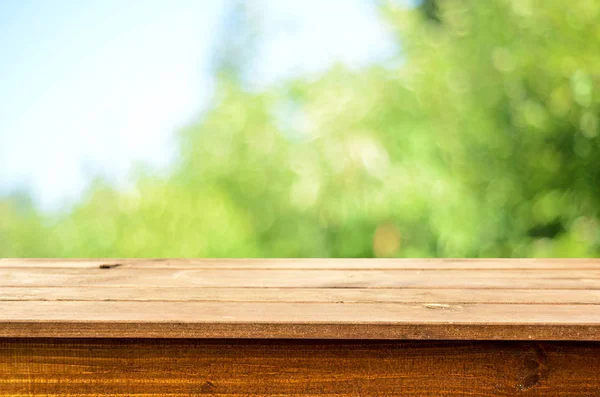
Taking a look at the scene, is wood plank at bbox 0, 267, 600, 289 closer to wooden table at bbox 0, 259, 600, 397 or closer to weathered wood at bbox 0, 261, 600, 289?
weathered wood at bbox 0, 261, 600, 289

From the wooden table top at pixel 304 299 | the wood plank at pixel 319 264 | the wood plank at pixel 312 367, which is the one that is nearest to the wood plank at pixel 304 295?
the wooden table top at pixel 304 299

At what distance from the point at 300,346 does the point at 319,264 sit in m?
0.58

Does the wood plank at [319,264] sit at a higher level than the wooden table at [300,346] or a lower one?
lower

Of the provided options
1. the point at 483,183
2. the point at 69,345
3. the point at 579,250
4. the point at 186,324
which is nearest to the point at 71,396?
the point at 69,345

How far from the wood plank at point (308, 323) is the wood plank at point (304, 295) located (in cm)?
8

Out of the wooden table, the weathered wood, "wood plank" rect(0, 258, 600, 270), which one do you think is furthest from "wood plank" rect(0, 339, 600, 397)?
"wood plank" rect(0, 258, 600, 270)

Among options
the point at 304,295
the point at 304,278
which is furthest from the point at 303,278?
the point at 304,295

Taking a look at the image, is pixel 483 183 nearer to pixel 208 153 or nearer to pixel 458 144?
pixel 458 144

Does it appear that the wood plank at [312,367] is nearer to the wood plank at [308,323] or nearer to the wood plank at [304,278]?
the wood plank at [308,323]

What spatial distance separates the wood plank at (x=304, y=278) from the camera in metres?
1.27

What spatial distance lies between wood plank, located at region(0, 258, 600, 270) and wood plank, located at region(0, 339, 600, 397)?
0.50m

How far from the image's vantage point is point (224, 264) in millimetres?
1577

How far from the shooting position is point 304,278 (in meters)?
1.35

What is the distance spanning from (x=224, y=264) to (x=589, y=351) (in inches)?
31.0
